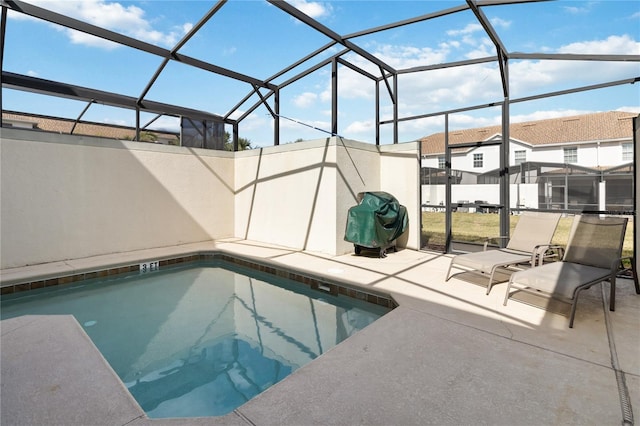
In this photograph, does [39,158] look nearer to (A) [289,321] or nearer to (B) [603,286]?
(A) [289,321]

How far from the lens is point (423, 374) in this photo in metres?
2.50

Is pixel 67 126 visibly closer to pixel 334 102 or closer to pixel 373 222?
pixel 334 102

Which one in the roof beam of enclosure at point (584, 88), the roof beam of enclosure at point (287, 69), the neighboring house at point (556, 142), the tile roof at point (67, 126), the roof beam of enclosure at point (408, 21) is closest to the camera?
the roof beam of enclosure at point (408, 21)

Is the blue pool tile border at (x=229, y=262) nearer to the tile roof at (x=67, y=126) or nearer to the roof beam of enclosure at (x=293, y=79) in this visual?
the roof beam of enclosure at (x=293, y=79)

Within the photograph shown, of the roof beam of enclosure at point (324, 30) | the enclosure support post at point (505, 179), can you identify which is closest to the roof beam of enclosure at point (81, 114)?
the roof beam of enclosure at point (324, 30)

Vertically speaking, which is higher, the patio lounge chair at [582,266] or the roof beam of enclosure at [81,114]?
the roof beam of enclosure at [81,114]

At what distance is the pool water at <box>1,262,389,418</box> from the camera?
2.89m

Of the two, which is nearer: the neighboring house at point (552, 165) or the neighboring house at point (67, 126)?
the neighboring house at point (552, 165)

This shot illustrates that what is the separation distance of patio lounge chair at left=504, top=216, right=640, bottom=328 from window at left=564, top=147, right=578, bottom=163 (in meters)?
Result: 1.84

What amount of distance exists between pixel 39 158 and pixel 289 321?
614 cm

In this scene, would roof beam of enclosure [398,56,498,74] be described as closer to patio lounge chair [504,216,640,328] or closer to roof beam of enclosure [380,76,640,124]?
roof beam of enclosure [380,76,640,124]

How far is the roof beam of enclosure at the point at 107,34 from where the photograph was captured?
522cm

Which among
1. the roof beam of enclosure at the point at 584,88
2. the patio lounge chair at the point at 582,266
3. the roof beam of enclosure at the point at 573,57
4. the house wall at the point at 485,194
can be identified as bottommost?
the patio lounge chair at the point at 582,266

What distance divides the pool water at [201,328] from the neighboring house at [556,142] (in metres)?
4.71
